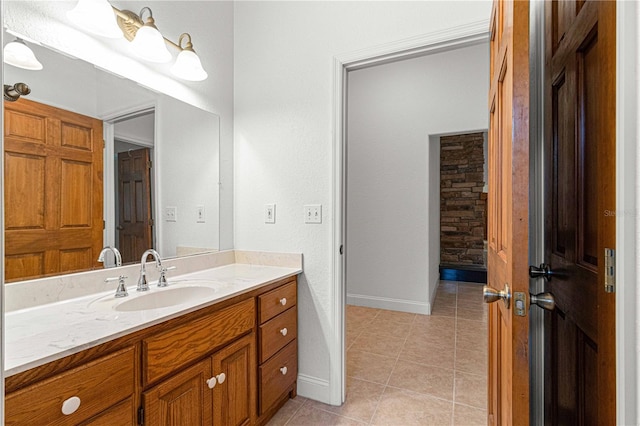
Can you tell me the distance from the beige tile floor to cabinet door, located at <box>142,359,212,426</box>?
0.61 m

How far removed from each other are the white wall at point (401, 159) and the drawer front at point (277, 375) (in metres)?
1.55

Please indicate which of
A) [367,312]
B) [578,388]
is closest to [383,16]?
[578,388]

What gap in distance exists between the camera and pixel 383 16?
Result: 1779 mm

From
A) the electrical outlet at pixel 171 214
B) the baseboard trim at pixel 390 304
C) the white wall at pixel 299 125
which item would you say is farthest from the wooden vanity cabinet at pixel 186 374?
the baseboard trim at pixel 390 304

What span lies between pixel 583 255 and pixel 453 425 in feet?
4.28


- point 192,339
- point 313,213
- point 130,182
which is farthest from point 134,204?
point 313,213

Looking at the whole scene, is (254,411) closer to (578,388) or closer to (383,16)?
(578,388)

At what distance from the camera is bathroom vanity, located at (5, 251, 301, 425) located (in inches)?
33.3

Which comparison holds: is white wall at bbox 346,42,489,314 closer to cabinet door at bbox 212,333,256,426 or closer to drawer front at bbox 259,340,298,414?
drawer front at bbox 259,340,298,414

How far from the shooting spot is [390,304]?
361 centimetres

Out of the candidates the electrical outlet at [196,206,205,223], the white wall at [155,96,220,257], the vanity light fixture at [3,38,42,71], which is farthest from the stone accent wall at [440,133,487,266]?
the vanity light fixture at [3,38,42,71]

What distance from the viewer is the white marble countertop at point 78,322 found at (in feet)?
2.75

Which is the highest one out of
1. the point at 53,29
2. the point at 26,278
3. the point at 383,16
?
the point at 383,16

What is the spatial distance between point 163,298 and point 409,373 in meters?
1.67
